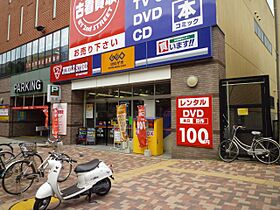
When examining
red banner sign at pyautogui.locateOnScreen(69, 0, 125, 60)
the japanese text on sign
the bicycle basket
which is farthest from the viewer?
red banner sign at pyautogui.locateOnScreen(69, 0, 125, 60)

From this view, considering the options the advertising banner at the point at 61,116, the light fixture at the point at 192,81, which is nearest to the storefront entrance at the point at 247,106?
the light fixture at the point at 192,81

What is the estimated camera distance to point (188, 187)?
5121 millimetres

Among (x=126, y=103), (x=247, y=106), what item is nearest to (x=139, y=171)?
(x=247, y=106)

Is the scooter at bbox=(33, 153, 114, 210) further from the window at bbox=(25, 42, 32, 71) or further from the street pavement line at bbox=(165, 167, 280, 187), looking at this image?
the window at bbox=(25, 42, 32, 71)

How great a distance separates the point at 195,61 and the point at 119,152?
16.6ft

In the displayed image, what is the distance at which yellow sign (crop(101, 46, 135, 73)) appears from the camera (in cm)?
998

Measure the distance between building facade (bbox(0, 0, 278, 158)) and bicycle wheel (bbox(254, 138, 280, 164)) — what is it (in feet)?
1.62

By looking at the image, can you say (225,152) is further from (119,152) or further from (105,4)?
(105,4)

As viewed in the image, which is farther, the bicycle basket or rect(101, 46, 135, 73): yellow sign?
rect(101, 46, 135, 73): yellow sign

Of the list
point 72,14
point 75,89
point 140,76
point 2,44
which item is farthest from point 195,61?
point 2,44

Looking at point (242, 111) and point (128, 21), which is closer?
point (242, 111)

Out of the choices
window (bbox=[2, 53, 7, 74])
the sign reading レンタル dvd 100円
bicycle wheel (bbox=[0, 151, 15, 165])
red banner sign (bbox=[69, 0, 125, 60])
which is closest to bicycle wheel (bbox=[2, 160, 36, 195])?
bicycle wheel (bbox=[0, 151, 15, 165])

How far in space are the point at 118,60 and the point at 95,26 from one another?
9.90 ft

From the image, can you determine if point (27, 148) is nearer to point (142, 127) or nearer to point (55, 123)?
point (142, 127)
